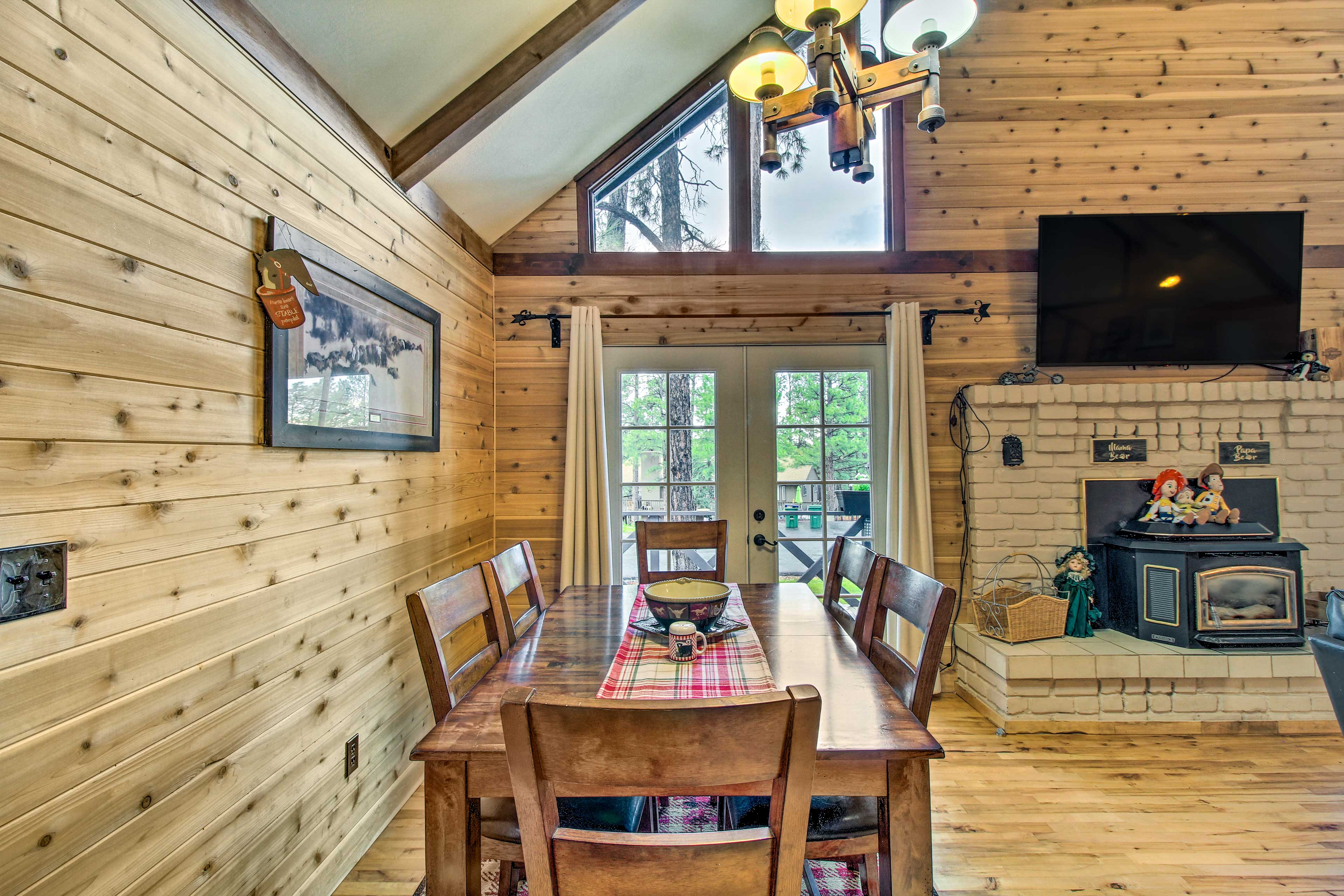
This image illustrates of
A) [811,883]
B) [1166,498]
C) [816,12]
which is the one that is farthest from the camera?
[1166,498]

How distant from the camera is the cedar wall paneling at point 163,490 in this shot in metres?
1.00

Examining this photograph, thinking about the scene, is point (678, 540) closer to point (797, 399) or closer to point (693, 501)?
point (693, 501)

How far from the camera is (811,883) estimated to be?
1.64 metres

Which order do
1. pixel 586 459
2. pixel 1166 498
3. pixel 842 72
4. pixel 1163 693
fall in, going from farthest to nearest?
pixel 586 459 → pixel 1166 498 → pixel 1163 693 → pixel 842 72

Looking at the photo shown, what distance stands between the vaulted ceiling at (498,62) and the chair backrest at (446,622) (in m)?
1.56

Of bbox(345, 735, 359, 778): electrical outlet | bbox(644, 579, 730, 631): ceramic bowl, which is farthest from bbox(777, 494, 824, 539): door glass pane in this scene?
bbox(345, 735, 359, 778): electrical outlet

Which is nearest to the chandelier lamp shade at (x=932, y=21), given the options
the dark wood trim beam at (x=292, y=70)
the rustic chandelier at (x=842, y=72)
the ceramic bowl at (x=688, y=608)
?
the rustic chandelier at (x=842, y=72)

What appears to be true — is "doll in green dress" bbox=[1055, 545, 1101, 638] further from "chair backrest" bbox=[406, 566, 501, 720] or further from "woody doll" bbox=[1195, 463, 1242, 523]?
"chair backrest" bbox=[406, 566, 501, 720]

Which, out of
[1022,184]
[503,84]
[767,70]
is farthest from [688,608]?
[1022,184]

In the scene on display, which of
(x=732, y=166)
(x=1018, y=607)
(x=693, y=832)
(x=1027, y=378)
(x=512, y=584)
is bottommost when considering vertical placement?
(x=693, y=832)

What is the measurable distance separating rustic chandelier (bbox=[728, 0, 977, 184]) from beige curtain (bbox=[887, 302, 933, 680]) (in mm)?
1640

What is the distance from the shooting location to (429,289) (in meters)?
2.54

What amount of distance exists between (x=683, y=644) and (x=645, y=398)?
2.03m

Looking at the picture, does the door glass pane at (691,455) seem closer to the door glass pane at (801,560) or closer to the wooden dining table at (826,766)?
the door glass pane at (801,560)
